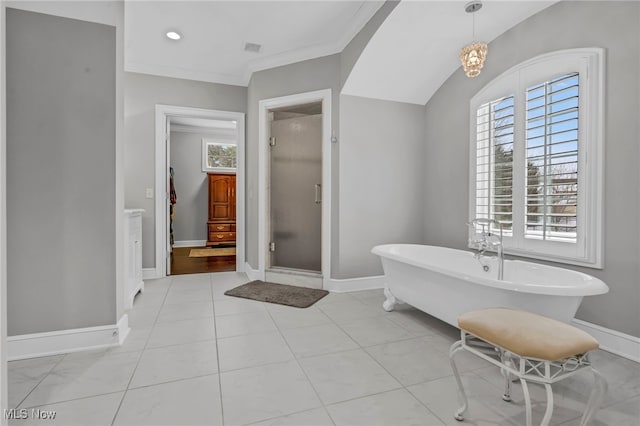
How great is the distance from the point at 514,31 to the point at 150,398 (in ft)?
12.6

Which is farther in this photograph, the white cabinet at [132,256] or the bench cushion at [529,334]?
the white cabinet at [132,256]

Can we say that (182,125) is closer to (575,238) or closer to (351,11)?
(351,11)

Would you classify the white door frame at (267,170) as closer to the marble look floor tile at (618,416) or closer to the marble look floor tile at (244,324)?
the marble look floor tile at (244,324)

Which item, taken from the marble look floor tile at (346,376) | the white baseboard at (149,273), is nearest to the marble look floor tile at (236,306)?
the marble look floor tile at (346,376)

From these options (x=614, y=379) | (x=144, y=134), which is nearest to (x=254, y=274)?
(x=144, y=134)

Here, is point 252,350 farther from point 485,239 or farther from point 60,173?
point 485,239

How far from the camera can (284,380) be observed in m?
1.75

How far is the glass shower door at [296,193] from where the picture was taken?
4020mm

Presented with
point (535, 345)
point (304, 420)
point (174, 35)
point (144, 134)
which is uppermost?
point (174, 35)

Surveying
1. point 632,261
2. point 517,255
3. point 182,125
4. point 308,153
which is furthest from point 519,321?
point 182,125

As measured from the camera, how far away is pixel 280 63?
3.70 meters

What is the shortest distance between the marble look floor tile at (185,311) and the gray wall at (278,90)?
3.46 feet

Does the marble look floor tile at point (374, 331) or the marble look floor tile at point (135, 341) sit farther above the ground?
the marble look floor tile at point (135, 341)

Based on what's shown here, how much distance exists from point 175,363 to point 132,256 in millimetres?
1479
